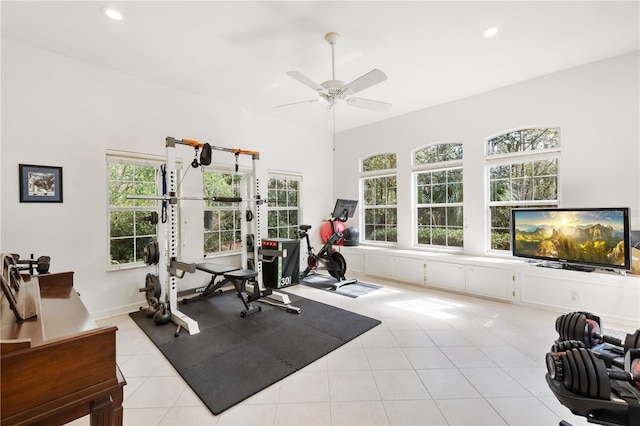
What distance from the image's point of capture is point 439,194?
17.9 ft

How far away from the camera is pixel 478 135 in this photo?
190 inches

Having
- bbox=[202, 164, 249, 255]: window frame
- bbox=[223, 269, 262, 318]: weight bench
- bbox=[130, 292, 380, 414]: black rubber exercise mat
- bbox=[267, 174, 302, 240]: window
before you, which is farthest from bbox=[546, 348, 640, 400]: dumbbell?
bbox=[267, 174, 302, 240]: window

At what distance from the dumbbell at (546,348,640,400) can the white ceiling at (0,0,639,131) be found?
3.07 meters

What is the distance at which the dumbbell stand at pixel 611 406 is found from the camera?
1.25m

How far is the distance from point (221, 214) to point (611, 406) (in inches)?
200

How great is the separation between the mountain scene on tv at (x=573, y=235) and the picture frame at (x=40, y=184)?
260 inches

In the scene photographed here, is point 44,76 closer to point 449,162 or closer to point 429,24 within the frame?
point 429,24

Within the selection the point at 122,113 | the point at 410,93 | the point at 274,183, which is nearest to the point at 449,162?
the point at 410,93

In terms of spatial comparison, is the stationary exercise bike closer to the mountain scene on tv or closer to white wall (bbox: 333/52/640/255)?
white wall (bbox: 333/52/640/255)

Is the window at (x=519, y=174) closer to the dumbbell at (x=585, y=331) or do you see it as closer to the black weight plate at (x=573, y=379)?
the dumbbell at (x=585, y=331)

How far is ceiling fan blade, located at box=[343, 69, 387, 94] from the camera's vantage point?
2.72 metres

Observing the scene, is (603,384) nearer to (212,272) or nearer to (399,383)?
(399,383)

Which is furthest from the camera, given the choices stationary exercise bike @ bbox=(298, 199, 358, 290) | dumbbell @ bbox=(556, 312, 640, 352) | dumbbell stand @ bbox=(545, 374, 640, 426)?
stationary exercise bike @ bbox=(298, 199, 358, 290)

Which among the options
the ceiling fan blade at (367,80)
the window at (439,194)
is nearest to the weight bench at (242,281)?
the ceiling fan blade at (367,80)
